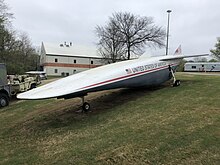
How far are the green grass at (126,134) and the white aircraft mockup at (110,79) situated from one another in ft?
2.91

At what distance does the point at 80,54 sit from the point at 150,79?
2285 inches

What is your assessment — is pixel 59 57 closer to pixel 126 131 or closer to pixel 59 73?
pixel 59 73

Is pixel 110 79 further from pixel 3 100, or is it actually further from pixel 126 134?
pixel 3 100

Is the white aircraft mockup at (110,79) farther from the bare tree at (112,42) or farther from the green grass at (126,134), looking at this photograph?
the bare tree at (112,42)

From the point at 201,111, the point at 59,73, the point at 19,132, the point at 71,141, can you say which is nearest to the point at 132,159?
the point at 71,141

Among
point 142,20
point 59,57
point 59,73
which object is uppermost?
point 142,20

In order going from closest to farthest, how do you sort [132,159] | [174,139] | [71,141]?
[132,159] < [174,139] < [71,141]

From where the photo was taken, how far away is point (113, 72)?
363 inches

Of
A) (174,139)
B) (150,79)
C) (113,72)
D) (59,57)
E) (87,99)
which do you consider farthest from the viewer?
(59,57)

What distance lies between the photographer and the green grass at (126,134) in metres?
4.96

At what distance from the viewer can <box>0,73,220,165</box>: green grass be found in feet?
16.3

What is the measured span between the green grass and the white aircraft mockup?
0.89 m

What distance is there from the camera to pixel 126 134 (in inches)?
243

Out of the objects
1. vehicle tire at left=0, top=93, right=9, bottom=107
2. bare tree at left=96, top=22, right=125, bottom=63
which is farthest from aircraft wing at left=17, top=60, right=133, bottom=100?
bare tree at left=96, top=22, right=125, bottom=63
